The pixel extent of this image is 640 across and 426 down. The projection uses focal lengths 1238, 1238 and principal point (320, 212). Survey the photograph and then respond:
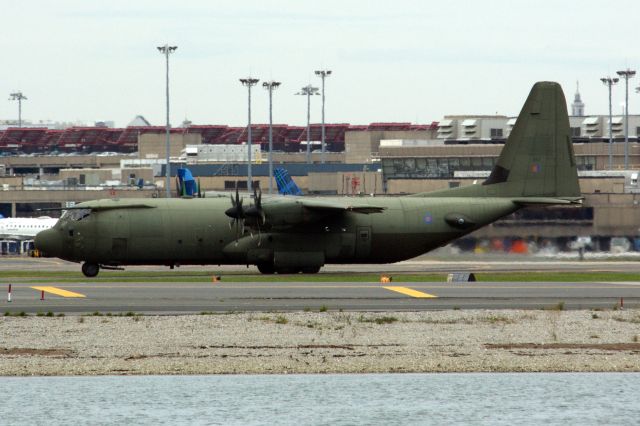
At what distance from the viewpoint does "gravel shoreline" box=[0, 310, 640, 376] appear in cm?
3722

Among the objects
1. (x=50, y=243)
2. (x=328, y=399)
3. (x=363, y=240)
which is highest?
(x=363, y=240)

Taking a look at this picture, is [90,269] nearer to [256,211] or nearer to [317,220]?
[256,211]

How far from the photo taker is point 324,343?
4028 centimetres

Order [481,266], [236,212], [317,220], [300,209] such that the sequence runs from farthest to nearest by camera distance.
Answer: [481,266], [317,220], [300,209], [236,212]

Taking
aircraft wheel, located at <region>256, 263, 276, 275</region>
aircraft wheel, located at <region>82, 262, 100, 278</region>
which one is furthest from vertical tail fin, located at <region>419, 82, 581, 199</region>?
aircraft wheel, located at <region>82, 262, 100, 278</region>

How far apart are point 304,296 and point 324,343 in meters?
10.5

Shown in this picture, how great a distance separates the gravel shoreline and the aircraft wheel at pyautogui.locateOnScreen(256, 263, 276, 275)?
21497 millimetres

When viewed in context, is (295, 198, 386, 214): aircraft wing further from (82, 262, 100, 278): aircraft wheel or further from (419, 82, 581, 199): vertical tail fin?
(82, 262, 100, 278): aircraft wheel

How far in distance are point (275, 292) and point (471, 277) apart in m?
11.1

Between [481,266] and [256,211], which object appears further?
[481,266]

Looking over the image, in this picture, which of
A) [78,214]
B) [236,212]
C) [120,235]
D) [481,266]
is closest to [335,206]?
[236,212]

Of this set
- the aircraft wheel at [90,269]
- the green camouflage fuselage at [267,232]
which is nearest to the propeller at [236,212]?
the green camouflage fuselage at [267,232]

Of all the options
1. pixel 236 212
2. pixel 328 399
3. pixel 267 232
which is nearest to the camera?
pixel 328 399

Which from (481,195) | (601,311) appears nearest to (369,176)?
(481,195)
